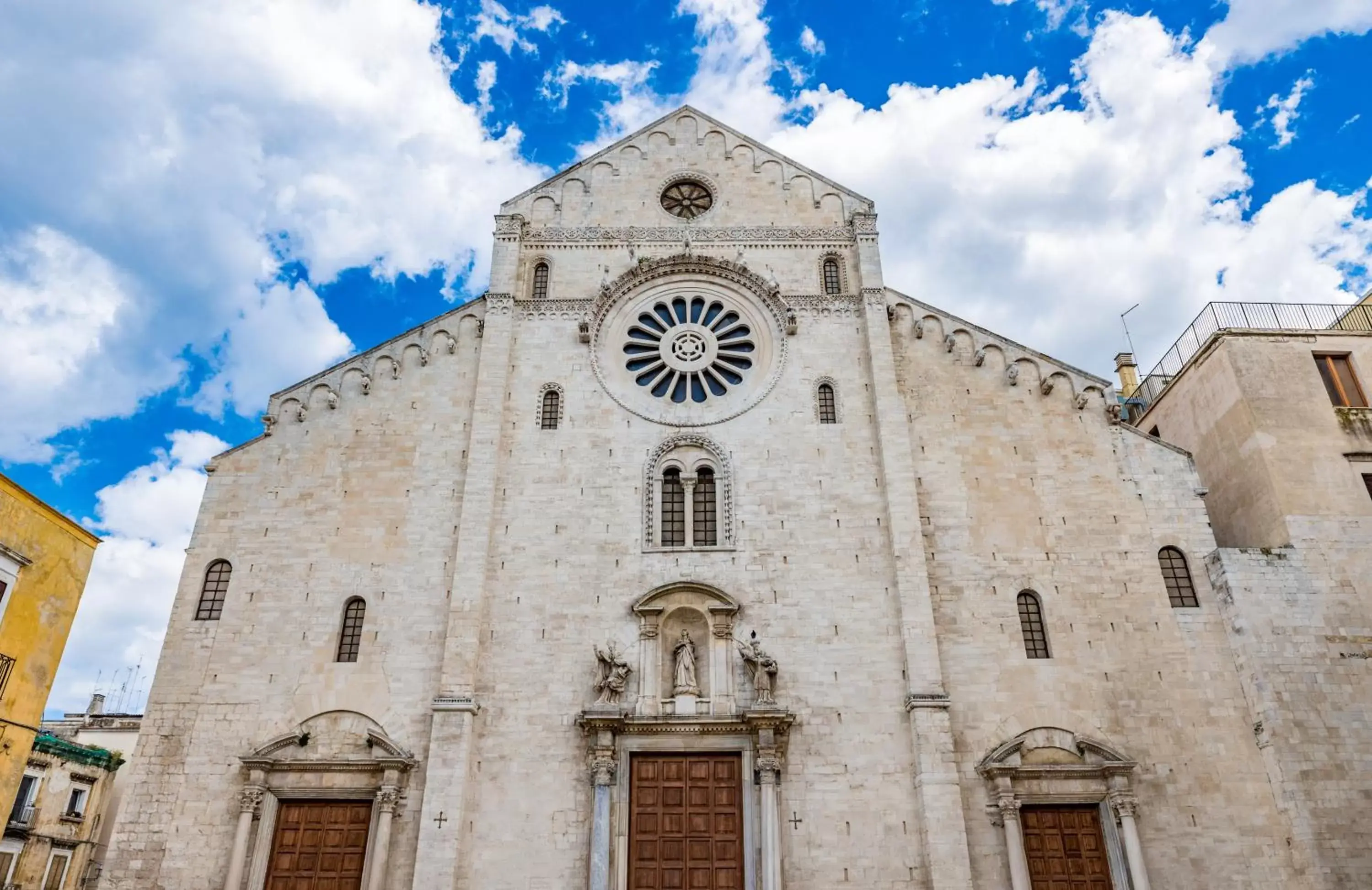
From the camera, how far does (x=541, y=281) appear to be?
75.5ft

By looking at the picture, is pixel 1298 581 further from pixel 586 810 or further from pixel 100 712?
pixel 100 712

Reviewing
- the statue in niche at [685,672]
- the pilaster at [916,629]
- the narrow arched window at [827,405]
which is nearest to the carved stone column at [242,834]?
the statue in niche at [685,672]

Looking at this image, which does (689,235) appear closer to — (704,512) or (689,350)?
(689,350)

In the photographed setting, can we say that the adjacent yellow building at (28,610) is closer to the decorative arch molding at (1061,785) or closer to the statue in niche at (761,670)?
the statue in niche at (761,670)

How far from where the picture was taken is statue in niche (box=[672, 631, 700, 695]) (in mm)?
17969

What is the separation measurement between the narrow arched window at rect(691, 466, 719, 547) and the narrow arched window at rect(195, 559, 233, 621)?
9.98 m

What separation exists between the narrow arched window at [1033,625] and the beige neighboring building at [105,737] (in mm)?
28979

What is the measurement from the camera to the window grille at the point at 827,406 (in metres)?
21.0

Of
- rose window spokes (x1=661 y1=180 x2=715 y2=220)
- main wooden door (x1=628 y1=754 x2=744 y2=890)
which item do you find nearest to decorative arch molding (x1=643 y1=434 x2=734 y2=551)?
main wooden door (x1=628 y1=754 x2=744 y2=890)

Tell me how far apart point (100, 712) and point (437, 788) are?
3415cm

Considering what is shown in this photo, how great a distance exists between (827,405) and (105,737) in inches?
1243

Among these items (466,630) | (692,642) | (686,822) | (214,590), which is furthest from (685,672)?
(214,590)

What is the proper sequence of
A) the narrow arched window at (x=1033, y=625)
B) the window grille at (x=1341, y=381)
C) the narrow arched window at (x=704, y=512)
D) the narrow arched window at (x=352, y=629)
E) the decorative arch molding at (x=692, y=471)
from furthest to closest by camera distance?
the window grille at (x=1341, y=381) → the narrow arched window at (x=704, y=512) → the decorative arch molding at (x=692, y=471) → the narrow arched window at (x=352, y=629) → the narrow arched window at (x=1033, y=625)

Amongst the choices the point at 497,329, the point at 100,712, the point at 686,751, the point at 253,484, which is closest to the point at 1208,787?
the point at 686,751
